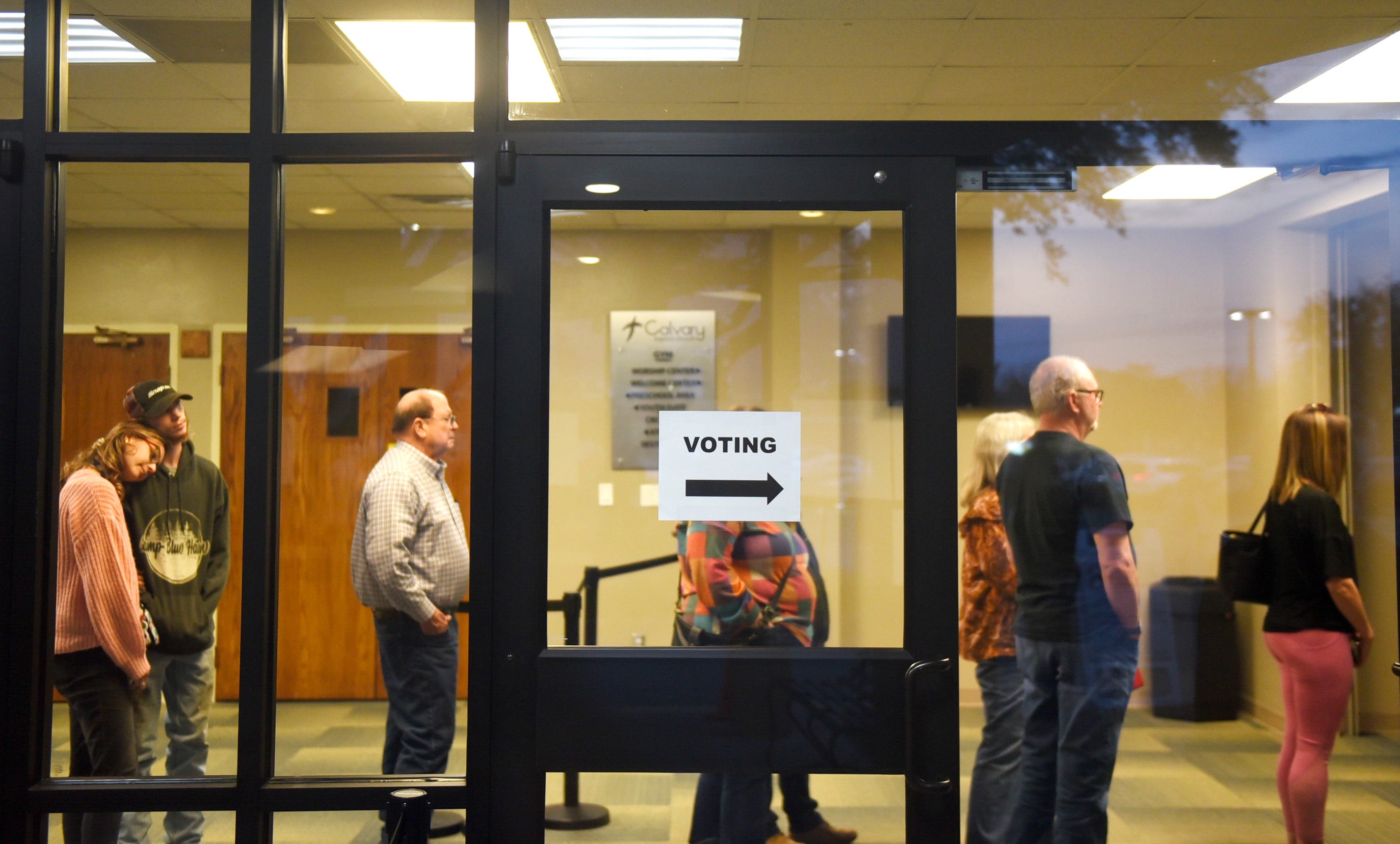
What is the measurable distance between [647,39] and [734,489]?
0.95 m

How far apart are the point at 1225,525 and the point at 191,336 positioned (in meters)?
3.90

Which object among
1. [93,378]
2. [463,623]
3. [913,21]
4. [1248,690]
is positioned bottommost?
[1248,690]

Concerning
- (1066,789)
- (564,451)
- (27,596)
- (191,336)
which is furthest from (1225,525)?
(27,596)

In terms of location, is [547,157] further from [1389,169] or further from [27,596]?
[1389,169]

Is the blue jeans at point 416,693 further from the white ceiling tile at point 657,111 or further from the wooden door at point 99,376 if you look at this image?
the white ceiling tile at point 657,111

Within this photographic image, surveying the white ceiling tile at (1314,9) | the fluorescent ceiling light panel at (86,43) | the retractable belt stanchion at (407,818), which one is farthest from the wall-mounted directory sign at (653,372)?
the white ceiling tile at (1314,9)

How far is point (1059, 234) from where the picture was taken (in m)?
2.21

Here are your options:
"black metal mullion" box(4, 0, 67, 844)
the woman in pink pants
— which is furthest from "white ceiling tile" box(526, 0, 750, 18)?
the woman in pink pants

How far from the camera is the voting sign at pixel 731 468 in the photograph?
5.67ft

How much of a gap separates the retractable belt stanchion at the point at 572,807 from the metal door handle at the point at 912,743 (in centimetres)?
64

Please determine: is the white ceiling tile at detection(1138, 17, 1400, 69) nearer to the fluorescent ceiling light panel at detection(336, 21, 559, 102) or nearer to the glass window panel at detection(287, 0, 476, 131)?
the fluorescent ceiling light panel at detection(336, 21, 559, 102)

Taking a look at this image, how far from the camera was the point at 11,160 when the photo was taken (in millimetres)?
1715

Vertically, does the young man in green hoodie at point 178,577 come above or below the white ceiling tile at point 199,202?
below

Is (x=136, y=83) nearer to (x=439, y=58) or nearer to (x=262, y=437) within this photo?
(x=439, y=58)
